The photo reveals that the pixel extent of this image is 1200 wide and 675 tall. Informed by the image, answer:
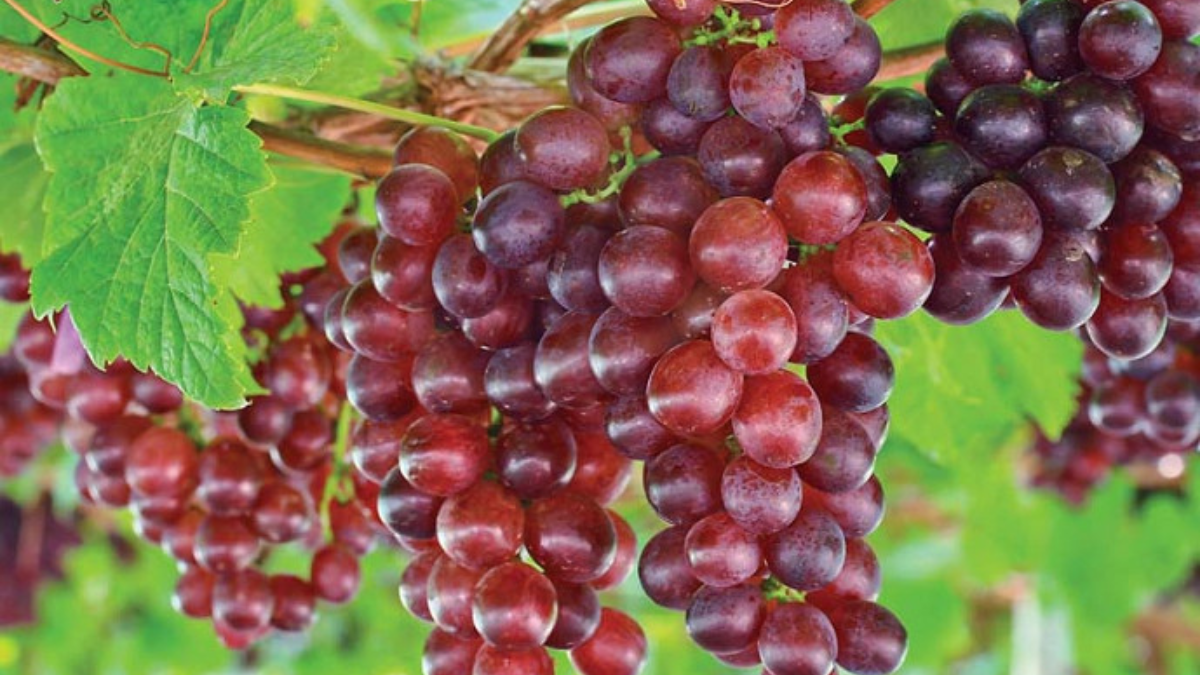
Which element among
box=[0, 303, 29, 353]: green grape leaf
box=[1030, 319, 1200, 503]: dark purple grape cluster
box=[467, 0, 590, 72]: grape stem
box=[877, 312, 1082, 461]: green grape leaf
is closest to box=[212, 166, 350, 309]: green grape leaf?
box=[467, 0, 590, 72]: grape stem

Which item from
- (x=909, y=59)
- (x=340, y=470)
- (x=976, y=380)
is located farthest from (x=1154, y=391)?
(x=340, y=470)

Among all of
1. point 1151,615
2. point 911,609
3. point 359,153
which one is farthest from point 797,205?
point 1151,615

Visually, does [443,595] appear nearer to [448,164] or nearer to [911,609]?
[448,164]

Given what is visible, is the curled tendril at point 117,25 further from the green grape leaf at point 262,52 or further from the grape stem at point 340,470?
the grape stem at point 340,470

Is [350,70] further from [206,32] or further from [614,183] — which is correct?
[614,183]

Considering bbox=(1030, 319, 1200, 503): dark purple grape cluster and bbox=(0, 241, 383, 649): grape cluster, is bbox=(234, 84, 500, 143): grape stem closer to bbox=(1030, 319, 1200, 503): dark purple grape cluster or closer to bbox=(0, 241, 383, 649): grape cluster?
bbox=(0, 241, 383, 649): grape cluster

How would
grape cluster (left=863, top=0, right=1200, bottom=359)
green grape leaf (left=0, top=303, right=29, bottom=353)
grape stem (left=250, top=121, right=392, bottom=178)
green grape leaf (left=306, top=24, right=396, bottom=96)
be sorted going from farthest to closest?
green grape leaf (left=0, top=303, right=29, bottom=353), green grape leaf (left=306, top=24, right=396, bottom=96), grape stem (left=250, top=121, right=392, bottom=178), grape cluster (left=863, top=0, right=1200, bottom=359)

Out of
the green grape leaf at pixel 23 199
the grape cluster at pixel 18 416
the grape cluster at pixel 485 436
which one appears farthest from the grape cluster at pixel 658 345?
the grape cluster at pixel 18 416
